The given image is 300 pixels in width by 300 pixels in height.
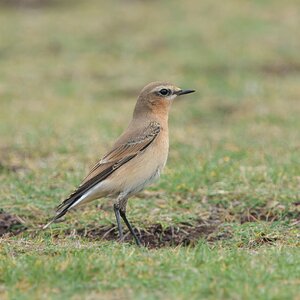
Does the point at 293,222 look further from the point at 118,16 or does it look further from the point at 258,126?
the point at 118,16

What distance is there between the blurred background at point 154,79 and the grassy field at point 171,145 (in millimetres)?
32

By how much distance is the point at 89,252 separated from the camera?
6.49 meters

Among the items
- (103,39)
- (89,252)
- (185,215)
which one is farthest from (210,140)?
(103,39)

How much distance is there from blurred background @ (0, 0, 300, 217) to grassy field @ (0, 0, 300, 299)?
0.03m

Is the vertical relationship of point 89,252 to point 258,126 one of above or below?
above

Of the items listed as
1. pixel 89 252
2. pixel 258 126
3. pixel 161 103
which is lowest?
pixel 258 126

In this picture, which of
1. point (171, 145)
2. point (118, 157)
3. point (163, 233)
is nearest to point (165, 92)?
point (118, 157)

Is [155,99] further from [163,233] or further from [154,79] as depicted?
[154,79]

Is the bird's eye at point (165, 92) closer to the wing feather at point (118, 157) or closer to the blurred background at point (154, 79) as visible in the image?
the wing feather at point (118, 157)

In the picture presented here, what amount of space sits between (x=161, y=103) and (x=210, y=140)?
4018mm

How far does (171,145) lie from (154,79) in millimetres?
4470

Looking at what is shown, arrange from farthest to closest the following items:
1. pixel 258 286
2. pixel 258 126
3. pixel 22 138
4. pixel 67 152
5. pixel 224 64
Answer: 1. pixel 224 64
2. pixel 258 126
3. pixel 22 138
4. pixel 67 152
5. pixel 258 286

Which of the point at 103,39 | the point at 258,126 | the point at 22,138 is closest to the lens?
the point at 22,138

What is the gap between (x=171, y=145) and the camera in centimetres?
1182
